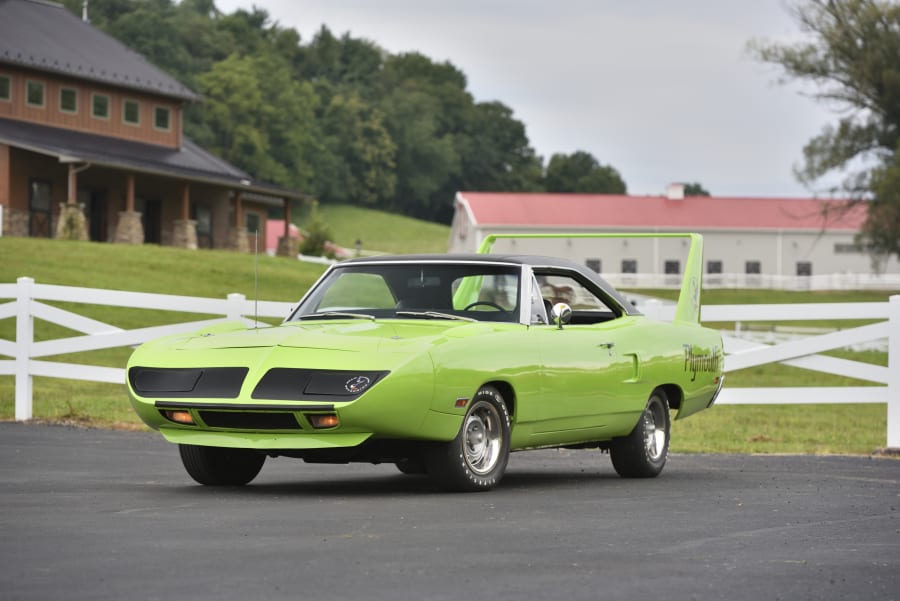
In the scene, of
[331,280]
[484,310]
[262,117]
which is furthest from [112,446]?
[262,117]

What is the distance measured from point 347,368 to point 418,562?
274 cm

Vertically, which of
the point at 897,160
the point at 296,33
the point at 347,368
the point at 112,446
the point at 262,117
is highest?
the point at 296,33

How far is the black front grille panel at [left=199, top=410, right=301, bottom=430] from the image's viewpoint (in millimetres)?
9344

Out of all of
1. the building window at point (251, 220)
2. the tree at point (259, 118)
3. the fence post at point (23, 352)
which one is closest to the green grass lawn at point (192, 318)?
the fence post at point (23, 352)

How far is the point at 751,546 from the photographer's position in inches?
294

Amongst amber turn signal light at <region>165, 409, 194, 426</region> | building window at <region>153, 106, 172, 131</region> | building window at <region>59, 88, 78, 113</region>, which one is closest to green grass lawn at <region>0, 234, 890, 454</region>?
building window at <region>153, 106, 172, 131</region>

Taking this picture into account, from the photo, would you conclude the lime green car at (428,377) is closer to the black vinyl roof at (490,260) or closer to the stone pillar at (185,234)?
the black vinyl roof at (490,260)

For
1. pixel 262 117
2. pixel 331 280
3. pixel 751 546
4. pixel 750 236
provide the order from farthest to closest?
1. pixel 262 117
2. pixel 750 236
3. pixel 331 280
4. pixel 751 546

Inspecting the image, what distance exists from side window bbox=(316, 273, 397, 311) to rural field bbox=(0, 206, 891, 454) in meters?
5.57

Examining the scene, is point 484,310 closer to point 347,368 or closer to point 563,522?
point 347,368

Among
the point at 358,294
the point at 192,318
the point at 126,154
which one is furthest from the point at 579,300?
the point at 126,154

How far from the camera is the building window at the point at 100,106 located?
177 feet

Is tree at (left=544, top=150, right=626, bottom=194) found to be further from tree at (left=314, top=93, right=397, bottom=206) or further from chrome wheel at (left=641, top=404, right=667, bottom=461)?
chrome wheel at (left=641, top=404, right=667, bottom=461)

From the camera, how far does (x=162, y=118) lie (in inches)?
2263
